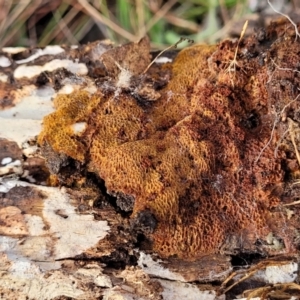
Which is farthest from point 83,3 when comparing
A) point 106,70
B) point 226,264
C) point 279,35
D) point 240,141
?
point 226,264

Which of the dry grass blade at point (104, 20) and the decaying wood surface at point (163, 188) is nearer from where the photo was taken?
the decaying wood surface at point (163, 188)

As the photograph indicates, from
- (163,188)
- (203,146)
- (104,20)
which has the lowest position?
(163,188)

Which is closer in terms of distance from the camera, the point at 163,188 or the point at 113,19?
the point at 163,188

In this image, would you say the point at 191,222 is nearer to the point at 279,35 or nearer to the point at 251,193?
the point at 251,193

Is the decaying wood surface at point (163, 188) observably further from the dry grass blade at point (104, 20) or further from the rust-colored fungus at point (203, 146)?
the dry grass blade at point (104, 20)

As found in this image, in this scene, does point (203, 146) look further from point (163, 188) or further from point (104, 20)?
point (104, 20)

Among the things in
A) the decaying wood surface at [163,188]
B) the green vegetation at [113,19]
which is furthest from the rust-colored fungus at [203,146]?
the green vegetation at [113,19]

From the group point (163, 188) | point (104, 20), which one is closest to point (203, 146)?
point (163, 188)

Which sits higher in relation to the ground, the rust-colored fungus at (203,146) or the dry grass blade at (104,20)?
the dry grass blade at (104,20)
